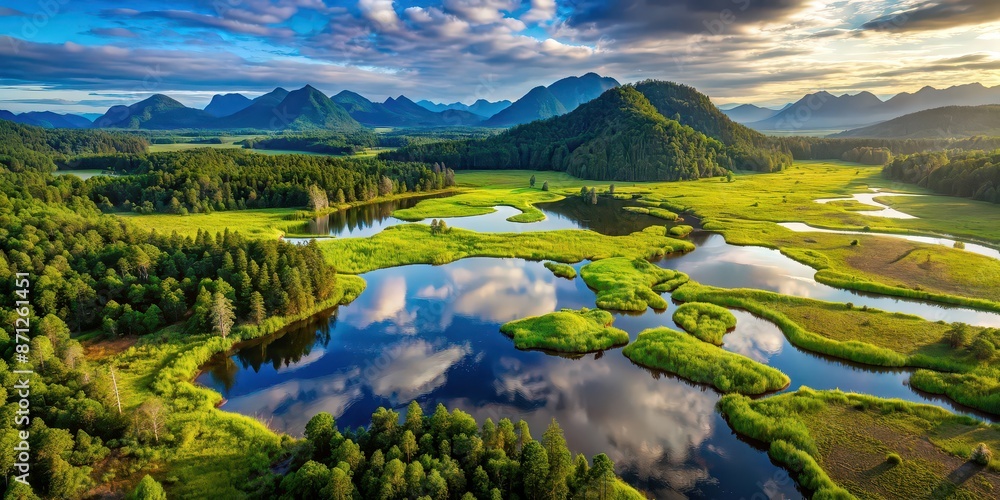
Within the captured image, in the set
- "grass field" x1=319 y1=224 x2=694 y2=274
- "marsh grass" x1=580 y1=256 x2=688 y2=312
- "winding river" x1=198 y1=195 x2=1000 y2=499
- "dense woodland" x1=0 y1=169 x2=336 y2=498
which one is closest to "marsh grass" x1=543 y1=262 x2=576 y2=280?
"marsh grass" x1=580 y1=256 x2=688 y2=312

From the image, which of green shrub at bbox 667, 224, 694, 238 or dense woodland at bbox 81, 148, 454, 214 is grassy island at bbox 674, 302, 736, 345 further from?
dense woodland at bbox 81, 148, 454, 214

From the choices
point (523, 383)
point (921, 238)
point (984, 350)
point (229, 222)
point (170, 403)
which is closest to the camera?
point (170, 403)

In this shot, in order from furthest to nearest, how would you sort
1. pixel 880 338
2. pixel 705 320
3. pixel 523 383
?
pixel 705 320 → pixel 880 338 → pixel 523 383

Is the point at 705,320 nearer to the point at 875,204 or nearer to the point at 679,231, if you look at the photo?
the point at 679,231

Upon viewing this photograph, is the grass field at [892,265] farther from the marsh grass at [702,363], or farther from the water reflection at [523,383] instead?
the marsh grass at [702,363]

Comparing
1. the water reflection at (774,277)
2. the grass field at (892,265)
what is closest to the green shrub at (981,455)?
the water reflection at (774,277)

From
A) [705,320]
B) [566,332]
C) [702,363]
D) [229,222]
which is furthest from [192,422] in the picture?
[229,222]
